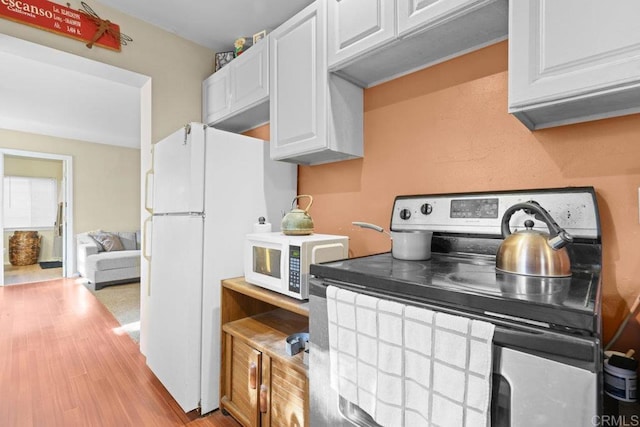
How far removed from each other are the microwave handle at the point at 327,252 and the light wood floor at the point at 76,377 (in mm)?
1142

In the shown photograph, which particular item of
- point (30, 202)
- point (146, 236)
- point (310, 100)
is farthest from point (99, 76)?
point (30, 202)

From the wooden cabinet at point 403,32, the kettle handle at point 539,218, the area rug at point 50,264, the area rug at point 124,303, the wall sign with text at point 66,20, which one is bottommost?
the area rug at point 124,303


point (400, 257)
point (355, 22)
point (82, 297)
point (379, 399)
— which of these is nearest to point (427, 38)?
point (355, 22)

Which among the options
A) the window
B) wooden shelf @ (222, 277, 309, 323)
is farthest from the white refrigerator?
the window

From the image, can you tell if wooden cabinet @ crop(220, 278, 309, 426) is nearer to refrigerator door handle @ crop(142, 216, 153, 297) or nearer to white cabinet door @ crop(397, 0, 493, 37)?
refrigerator door handle @ crop(142, 216, 153, 297)

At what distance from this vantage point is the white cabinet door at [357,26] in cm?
131

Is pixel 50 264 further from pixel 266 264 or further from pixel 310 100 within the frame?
pixel 310 100

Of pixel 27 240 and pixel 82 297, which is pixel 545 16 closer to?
pixel 82 297

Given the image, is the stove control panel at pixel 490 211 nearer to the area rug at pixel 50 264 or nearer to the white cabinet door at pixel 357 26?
the white cabinet door at pixel 357 26

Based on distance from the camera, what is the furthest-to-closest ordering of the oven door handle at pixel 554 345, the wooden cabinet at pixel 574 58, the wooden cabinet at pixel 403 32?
the wooden cabinet at pixel 403 32
the wooden cabinet at pixel 574 58
the oven door handle at pixel 554 345

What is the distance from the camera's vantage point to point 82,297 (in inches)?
164

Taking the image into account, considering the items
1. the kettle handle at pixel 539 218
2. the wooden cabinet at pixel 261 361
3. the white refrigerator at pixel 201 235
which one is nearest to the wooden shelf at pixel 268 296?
the wooden cabinet at pixel 261 361

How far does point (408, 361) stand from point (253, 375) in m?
1.03

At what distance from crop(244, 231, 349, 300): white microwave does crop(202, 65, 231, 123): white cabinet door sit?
1303mm
